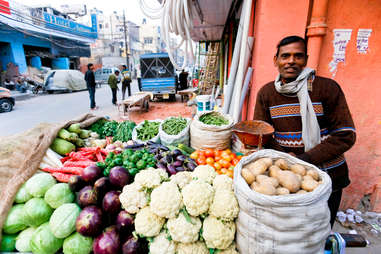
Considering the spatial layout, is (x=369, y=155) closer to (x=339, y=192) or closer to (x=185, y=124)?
(x=339, y=192)

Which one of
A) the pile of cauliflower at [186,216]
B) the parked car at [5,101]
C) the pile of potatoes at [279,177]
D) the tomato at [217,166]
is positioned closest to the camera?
the pile of potatoes at [279,177]

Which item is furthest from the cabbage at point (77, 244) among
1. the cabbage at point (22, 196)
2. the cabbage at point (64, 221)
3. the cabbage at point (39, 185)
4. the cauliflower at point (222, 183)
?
the cauliflower at point (222, 183)

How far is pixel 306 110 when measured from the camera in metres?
1.69

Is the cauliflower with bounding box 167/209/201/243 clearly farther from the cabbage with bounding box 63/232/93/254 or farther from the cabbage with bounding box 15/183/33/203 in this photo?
the cabbage with bounding box 15/183/33/203

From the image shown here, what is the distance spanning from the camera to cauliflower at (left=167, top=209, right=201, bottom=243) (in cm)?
133

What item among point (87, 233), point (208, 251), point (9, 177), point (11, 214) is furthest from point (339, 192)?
point (9, 177)

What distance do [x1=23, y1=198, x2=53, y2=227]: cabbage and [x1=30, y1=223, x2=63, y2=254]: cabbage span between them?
0.10 meters

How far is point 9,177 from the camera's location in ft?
6.80

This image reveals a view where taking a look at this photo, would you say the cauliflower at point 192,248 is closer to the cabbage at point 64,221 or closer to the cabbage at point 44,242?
the cabbage at point 64,221

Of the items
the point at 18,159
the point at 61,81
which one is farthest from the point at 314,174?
the point at 61,81

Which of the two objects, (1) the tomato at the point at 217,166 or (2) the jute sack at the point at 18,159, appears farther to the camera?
(1) the tomato at the point at 217,166

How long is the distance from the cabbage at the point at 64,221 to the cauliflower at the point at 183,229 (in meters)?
0.85

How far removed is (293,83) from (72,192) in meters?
2.29

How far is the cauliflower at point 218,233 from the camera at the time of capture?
4.28 feet
